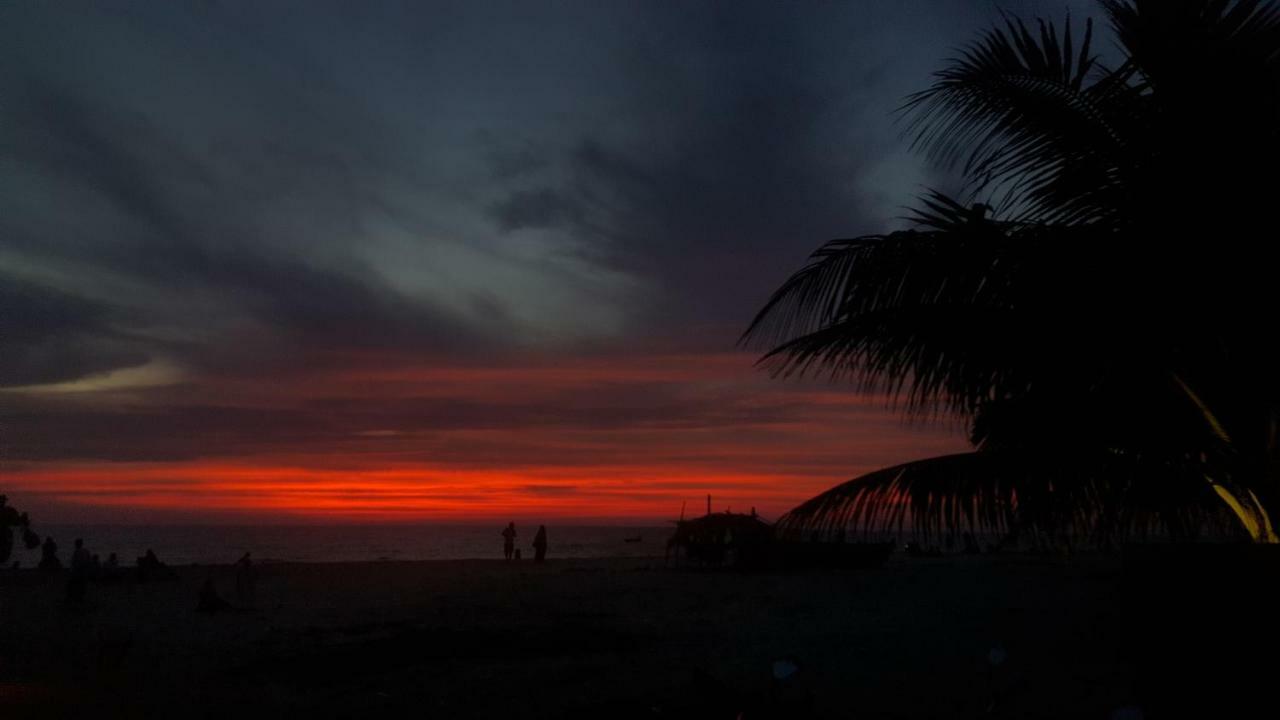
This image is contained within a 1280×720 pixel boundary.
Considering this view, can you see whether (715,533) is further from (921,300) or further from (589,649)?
(921,300)

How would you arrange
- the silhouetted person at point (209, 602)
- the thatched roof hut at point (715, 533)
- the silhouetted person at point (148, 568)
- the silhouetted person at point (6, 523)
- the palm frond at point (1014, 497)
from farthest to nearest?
1. the thatched roof hut at point (715, 533)
2. the silhouetted person at point (148, 568)
3. the silhouetted person at point (209, 602)
4. the silhouetted person at point (6, 523)
5. the palm frond at point (1014, 497)

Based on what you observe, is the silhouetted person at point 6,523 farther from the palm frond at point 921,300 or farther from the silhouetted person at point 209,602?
the palm frond at point 921,300

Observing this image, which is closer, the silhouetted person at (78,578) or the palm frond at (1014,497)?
the palm frond at (1014,497)

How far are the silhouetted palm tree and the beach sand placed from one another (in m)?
2.82

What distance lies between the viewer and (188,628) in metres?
17.9

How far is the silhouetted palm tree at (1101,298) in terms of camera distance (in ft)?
18.2

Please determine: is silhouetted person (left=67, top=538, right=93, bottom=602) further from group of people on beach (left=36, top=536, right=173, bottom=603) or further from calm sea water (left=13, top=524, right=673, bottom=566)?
calm sea water (left=13, top=524, right=673, bottom=566)

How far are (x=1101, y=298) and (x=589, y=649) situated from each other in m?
10.9

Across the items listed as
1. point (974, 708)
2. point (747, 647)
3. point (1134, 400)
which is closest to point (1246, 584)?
point (1134, 400)

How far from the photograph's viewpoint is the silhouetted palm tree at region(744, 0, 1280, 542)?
18.2 ft

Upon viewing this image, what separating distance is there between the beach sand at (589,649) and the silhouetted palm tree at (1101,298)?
2818 mm

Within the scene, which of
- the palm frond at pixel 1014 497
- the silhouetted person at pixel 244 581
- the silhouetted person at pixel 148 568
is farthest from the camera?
the silhouetted person at pixel 148 568

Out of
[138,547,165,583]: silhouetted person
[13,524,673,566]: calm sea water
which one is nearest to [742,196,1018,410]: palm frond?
[138,547,165,583]: silhouetted person

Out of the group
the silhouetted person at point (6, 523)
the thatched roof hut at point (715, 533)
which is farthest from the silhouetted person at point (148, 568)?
the thatched roof hut at point (715, 533)
